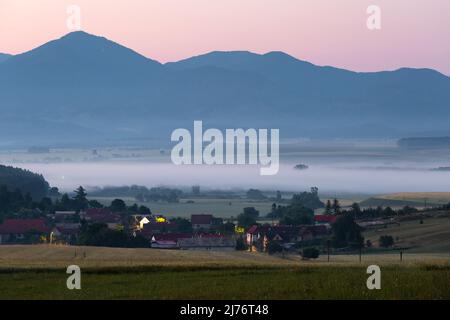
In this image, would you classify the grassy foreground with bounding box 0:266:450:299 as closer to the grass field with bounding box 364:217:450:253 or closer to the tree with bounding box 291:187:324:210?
the grass field with bounding box 364:217:450:253

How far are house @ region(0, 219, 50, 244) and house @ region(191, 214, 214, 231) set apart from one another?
495 inches

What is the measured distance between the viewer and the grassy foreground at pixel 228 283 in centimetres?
2088

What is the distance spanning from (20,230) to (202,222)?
1601 cm

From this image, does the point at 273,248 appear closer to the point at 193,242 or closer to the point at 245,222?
the point at 193,242

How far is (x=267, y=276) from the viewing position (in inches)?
1020

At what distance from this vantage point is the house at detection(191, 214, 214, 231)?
263ft

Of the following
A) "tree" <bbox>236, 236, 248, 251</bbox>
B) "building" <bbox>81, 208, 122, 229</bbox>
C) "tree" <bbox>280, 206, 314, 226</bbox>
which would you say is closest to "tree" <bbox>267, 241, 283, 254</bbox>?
"tree" <bbox>236, 236, 248, 251</bbox>

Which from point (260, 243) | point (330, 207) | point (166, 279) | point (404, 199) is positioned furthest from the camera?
point (404, 199)

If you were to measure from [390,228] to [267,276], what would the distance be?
140 feet

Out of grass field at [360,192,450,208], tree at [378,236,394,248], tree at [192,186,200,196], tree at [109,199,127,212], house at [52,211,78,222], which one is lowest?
tree at [378,236,394,248]

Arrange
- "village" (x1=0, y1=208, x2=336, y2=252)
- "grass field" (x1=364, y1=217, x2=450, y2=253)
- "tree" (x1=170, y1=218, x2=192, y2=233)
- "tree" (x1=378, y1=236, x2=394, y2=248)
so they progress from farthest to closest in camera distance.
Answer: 1. "tree" (x1=170, y1=218, x2=192, y2=233)
2. "village" (x1=0, y1=208, x2=336, y2=252)
3. "tree" (x1=378, y1=236, x2=394, y2=248)
4. "grass field" (x1=364, y1=217, x2=450, y2=253)
